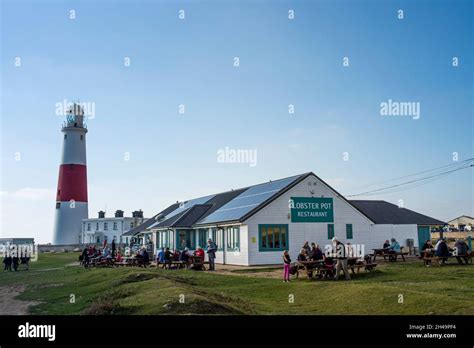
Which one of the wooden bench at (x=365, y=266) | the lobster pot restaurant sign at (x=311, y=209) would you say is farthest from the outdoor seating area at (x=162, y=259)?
the wooden bench at (x=365, y=266)

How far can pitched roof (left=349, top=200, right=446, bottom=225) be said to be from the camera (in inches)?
1545

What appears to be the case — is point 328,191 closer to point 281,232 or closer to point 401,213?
point 281,232

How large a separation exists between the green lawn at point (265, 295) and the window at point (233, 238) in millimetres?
8375

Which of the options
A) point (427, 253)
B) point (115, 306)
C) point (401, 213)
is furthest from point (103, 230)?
point (115, 306)

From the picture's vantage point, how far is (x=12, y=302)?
19266 mm

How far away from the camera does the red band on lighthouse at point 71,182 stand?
5706 centimetres

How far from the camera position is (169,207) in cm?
5556

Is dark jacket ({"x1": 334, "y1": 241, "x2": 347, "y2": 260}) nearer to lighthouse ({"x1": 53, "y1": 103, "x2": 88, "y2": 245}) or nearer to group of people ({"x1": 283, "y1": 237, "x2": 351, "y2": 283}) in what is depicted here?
group of people ({"x1": 283, "y1": 237, "x2": 351, "y2": 283})

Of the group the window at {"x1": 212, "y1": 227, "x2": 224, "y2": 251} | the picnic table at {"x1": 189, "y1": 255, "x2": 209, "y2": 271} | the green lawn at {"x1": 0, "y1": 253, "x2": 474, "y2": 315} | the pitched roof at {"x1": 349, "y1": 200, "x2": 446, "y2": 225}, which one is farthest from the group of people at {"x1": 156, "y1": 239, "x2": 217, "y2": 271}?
the pitched roof at {"x1": 349, "y1": 200, "x2": 446, "y2": 225}

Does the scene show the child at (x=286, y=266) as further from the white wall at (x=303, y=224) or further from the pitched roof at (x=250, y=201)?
the pitched roof at (x=250, y=201)
